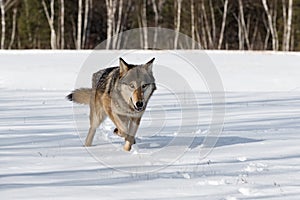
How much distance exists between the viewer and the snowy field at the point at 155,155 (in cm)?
414

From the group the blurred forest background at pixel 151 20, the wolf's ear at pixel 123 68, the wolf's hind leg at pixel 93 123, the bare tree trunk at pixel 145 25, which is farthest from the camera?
the blurred forest background at pixel 151 20

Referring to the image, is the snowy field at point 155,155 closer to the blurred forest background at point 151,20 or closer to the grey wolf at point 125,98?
the grey wolf at point 125,98

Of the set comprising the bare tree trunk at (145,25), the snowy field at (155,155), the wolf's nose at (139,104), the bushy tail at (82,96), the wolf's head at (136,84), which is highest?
the wolf's head at (136,84)

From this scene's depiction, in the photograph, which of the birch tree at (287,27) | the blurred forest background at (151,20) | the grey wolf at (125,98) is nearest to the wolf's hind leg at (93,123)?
the grey wolf at (125,98)

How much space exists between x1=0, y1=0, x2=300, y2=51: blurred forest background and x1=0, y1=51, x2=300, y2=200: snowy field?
2520 centimetres

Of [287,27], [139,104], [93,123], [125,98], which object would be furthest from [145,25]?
[139,104]

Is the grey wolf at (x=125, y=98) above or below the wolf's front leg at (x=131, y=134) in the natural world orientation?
above

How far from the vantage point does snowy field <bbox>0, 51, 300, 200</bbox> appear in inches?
163

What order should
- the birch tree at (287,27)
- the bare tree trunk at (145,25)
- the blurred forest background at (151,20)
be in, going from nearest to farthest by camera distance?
1. the birch tree at (287,27)
2. the bare tree trunk at (145,25)
3. the blurred forest background at (151,20)

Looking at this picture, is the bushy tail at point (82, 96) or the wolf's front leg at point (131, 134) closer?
the wolf's front leg at point (131, 134)

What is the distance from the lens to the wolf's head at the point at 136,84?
5.63 meters

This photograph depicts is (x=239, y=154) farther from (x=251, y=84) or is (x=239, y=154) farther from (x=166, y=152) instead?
(x=251, y=84)

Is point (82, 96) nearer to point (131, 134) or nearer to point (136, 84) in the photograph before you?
point (131, 134)

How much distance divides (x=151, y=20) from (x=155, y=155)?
34.7 meters
